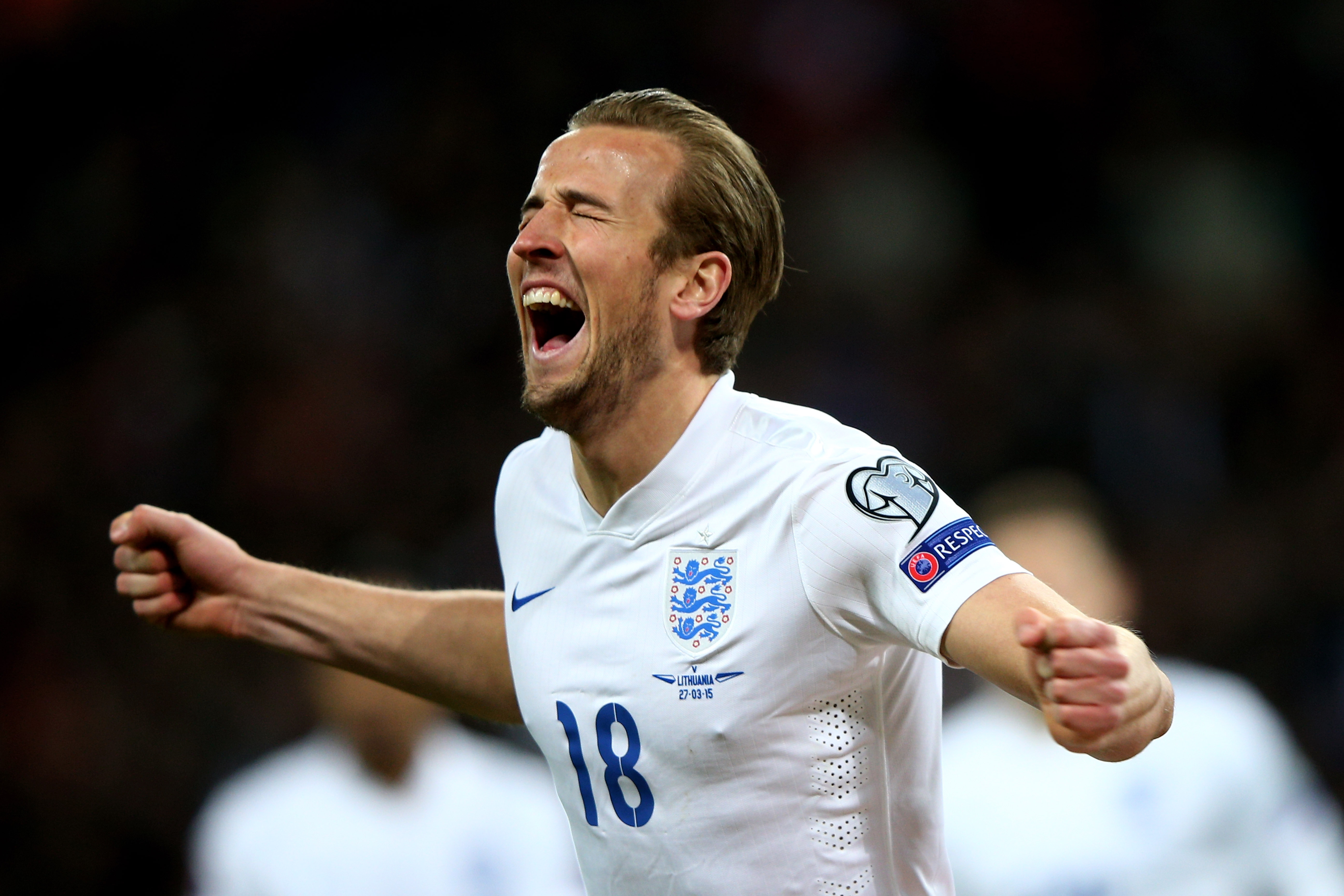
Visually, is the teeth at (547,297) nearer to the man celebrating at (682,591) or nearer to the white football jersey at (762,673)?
the man celebrating at (682,591)

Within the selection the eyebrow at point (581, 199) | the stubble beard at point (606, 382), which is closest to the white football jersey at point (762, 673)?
the stubble beard at point (606, 382)

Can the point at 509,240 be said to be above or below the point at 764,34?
below

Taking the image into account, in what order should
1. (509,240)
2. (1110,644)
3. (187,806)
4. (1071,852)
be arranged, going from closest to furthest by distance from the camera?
(1110,644), (1071,852), (187,806), (509,240)

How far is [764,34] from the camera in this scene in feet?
27.2

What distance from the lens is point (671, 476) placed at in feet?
9.06

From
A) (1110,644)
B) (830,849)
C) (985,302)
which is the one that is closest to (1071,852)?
(830,849)

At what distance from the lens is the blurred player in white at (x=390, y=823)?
218 inches

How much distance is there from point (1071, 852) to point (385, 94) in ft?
19.4

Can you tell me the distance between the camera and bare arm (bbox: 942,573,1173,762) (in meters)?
1.86

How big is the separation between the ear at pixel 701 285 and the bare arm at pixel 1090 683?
114cm

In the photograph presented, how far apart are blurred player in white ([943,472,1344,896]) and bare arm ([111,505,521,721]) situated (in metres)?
2.37

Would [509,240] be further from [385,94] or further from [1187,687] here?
[1187,687]

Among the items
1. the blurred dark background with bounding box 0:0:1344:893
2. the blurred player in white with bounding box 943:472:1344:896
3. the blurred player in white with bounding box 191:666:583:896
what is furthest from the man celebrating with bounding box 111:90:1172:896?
the blurred dark background with bounding box 0:0:1344:893

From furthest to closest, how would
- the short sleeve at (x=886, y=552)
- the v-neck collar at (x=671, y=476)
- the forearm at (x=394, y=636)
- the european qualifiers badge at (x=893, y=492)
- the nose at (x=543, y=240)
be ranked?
the forearm at (x=394, y=636) → the nose at (x=543, y=240) → the v-neck collar at (x=671, y=476) → the european qualifiers badge at (x=893, y=492) → the short sleeve at (x=886, y=552)
